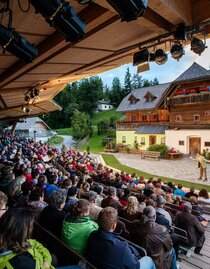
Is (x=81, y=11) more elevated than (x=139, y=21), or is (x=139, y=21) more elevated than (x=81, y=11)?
(x=81, y=11)

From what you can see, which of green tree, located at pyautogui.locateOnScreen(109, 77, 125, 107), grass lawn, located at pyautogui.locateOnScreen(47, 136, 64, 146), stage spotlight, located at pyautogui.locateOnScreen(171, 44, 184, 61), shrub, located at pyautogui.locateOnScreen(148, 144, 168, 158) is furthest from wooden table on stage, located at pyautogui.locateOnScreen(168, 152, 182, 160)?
green tree, located at pyautogui.locateOnScreen(109, 77, 125, 107)

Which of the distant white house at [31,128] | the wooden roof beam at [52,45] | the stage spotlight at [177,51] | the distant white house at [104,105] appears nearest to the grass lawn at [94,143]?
the distant white house at [31,128]

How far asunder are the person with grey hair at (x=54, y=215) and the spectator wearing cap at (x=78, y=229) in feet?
1.12

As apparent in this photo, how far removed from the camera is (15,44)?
3.64 meters

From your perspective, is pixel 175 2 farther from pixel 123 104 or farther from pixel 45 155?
pixel 123 104

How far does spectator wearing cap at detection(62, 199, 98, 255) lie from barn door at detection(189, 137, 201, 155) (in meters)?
24.9

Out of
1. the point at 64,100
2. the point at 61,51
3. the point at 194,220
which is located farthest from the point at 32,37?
the point at 64,100

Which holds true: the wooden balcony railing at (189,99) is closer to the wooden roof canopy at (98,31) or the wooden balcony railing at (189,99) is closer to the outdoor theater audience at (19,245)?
the wooden roof canopy at (98,31)

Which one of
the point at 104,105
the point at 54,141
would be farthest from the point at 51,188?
the point at 104,105

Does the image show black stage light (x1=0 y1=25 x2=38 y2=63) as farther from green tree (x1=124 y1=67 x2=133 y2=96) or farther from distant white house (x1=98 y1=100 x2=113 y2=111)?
distant white house (x1=98 y1=100 x2=113 y2=111)

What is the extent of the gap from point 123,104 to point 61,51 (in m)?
34.9

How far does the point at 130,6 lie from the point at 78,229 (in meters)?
2.78

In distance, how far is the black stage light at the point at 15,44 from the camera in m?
3.26

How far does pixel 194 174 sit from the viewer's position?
16672 millimetres
